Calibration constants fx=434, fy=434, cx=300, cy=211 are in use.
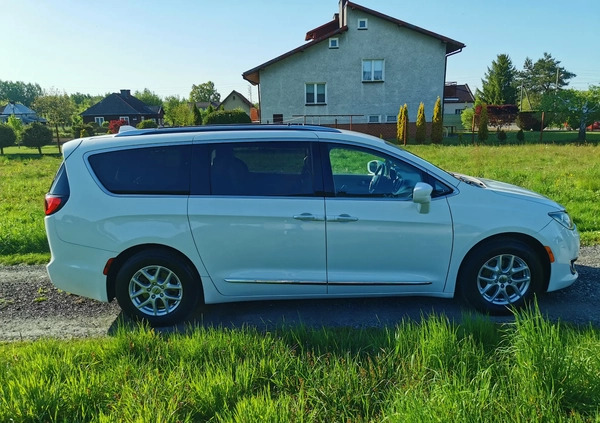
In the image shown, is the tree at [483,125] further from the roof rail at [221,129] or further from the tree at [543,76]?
the tree at [543,76]

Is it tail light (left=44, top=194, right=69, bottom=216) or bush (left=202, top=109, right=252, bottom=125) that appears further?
bush (left=202, top=109, right=252, bottom=125)

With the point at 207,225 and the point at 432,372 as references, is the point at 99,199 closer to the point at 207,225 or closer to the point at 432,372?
the point at 207,225

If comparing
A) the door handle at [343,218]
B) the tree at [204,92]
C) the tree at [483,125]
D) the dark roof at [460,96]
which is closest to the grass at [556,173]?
the door handle at [343,218]

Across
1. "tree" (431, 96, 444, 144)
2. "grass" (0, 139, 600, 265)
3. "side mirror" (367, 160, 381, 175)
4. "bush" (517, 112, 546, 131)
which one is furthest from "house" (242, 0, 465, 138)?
"side mirror" (367, 160, 381, 175)

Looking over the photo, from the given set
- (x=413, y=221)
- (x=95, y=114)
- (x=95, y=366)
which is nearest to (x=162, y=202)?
(x=95, y=366)

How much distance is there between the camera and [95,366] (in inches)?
123

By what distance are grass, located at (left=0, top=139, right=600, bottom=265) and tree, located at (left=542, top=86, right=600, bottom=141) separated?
44.3 ft

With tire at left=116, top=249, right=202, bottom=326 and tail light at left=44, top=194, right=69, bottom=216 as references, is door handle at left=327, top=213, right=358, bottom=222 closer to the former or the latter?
tire at left=116, top=249, right=202, bottom=326

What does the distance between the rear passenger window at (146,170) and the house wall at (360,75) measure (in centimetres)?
2645

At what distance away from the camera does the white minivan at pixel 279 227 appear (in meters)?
3.99

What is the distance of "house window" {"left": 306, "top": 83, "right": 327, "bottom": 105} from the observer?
30094 millimetres

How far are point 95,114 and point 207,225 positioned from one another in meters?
69.1

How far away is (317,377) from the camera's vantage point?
288cm

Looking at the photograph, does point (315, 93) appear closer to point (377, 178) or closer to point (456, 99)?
point (377, 178)
